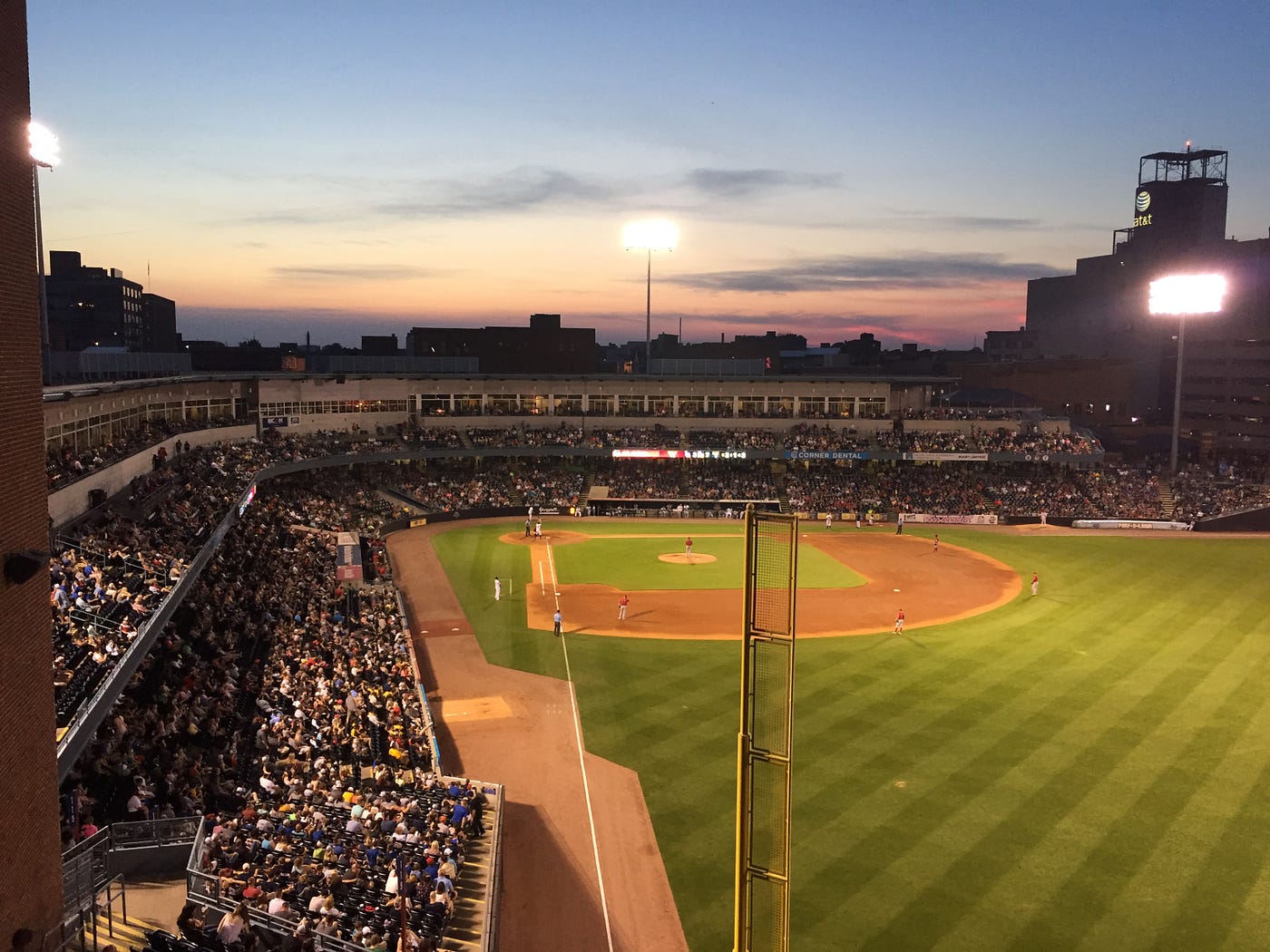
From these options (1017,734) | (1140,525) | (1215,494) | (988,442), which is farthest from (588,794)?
(1215,494)

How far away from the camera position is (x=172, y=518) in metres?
27.8

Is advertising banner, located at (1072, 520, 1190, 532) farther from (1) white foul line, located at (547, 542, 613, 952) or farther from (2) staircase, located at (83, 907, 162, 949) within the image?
(2) staircase, located at (83, 907, 162, 949)

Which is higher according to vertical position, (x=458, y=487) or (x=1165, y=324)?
(x=1165, y=324)

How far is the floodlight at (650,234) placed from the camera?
5794 centimetres

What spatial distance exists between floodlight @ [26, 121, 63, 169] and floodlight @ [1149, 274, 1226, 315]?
71.9 meters

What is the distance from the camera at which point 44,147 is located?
66.9 feet

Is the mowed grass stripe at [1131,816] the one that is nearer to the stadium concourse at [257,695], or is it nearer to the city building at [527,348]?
the stadium concourse at [257,695]

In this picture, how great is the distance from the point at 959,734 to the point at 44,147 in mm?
26883

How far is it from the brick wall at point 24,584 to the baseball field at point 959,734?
33.6ft

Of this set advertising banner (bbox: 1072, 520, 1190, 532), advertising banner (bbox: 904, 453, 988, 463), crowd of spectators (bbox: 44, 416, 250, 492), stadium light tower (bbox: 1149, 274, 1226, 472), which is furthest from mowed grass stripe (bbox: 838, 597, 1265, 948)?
stadium light tower (bbox: 1149, 274, 1226, 472)

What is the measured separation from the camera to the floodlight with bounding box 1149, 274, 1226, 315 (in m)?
65.6

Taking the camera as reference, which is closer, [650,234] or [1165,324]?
[650,234]

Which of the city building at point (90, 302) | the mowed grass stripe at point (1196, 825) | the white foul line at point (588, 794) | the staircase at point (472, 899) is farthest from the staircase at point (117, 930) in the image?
the city building at point (90, 302)

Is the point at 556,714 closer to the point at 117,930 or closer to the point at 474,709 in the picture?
the point at 474,709
